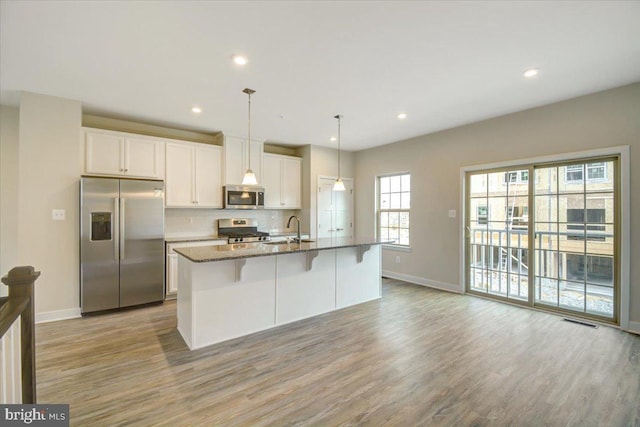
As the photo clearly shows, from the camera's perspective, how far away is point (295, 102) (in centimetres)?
374

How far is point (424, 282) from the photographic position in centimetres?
529

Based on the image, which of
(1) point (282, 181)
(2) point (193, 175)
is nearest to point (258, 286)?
(2) point (193, 175)

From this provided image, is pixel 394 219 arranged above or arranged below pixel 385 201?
below

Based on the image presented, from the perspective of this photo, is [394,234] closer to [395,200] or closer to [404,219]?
[404,219]

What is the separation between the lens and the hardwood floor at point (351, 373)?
1946 mm

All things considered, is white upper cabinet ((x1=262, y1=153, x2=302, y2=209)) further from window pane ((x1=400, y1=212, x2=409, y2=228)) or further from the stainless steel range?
window pane ((x1=400, y1=212, x2=409, y2=228))

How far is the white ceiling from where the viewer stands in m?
2.09

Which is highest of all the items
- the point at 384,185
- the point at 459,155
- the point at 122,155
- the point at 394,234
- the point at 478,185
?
the point at 459,155

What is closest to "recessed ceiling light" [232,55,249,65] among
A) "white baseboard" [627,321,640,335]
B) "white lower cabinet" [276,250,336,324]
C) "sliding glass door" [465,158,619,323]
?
"white lower cabinet" [276,250,336,324]

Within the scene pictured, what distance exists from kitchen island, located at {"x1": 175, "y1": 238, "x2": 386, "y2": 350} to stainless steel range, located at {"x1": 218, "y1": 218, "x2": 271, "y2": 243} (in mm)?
1580

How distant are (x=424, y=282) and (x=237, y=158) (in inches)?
160

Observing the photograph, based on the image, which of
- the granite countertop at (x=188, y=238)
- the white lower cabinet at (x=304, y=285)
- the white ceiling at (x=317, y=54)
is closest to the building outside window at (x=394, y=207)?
the white ceiling at (x=317, y=54)

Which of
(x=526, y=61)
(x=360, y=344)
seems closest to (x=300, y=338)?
(x=360, y=344)

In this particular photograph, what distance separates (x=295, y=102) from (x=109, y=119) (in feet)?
9.44
